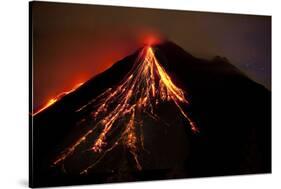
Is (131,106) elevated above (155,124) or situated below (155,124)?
above

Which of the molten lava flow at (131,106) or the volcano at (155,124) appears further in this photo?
the molten lava flow at (131,106)

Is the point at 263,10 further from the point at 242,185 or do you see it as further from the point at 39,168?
the point at 39,168

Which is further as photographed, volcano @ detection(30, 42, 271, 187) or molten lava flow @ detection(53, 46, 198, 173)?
molten lava flow @ detection(53, 46, 198, 173)

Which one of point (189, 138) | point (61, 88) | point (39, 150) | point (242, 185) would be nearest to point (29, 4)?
point (61, 88)
